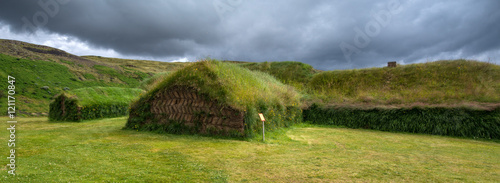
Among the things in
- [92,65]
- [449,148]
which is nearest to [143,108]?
[449,148]

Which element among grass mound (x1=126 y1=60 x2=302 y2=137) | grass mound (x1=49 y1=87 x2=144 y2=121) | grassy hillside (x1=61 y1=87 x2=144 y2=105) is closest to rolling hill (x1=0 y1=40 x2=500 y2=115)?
grass mound (x1=126 y1=60 x2=302 y2=137)

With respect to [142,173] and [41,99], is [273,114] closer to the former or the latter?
[142,173]

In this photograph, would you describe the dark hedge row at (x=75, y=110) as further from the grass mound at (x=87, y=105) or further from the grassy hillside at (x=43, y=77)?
the grassy hillside at (x=43, y=77)

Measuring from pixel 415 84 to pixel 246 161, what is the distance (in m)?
15.7

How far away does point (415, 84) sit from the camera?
1683 centimetres

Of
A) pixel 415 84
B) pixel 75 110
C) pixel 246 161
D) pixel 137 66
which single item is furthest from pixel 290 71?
pixel 137 66

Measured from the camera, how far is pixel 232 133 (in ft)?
29.9

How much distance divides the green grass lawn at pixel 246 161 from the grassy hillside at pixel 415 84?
5323mm

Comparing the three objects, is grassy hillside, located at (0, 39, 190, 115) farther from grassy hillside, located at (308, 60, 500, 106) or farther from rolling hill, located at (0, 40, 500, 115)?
grassy hillside, located at (308, 60, 500, 106)

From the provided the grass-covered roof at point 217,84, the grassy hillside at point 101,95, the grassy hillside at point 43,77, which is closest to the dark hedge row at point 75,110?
the grassy hillside at point 101,95

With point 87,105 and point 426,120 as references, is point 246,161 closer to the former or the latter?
point 426,120

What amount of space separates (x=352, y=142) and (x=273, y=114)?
11.4 feet

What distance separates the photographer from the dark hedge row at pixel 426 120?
1036 centimetres

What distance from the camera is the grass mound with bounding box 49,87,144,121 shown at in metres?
15.9
